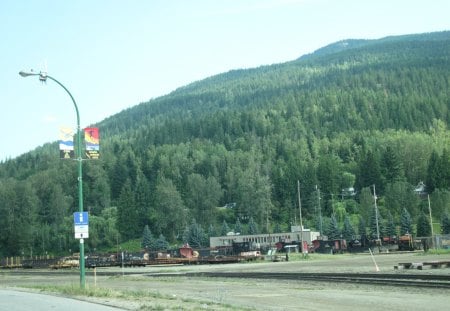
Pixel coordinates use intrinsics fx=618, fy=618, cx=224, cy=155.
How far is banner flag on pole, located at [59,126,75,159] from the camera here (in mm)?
27984

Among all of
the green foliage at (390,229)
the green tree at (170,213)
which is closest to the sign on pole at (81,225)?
the green foliage at (390,229)

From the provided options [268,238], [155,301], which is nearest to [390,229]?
[268,238]

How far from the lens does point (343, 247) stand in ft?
338

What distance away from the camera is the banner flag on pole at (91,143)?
29109mm

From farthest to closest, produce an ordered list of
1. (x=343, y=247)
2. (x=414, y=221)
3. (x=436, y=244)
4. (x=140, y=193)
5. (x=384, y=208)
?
(x=140, y=193) → (x=384, y=208) → (x=414, y=221) → (x=343, y=247) → (x=436, y=244)

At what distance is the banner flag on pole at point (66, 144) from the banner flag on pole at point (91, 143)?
3.13 feet

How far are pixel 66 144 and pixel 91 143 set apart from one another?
56.7 inches

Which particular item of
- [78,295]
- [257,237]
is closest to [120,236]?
[257,237]

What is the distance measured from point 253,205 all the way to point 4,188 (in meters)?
70.5

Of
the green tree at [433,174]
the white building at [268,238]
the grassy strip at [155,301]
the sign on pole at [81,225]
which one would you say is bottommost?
the grassy strip at [155,301]

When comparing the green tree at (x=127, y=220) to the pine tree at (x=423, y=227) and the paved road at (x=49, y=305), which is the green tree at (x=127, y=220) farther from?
the paved road at (x=49, y=305)

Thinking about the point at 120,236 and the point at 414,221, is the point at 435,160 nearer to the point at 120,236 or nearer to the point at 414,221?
the point at 414,221

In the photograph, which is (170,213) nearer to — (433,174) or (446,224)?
(433,174)

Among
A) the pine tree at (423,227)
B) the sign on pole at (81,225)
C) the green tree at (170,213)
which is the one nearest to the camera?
the sign on pole at (81,225)
